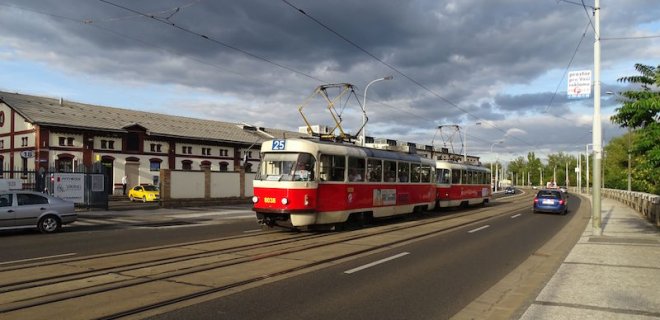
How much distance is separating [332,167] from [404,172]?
6526 millimetres

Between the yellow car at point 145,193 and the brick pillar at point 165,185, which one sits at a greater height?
the brick pillar at point 165,185

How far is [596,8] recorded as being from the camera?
16.8 metres

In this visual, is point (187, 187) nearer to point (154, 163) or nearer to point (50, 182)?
point (50, 182)

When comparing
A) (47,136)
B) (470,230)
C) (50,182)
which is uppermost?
(47,136)

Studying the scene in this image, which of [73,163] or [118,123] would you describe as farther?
[118,123]

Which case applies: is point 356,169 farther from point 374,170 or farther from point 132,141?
point 132,141

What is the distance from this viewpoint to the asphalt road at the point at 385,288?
6617mm

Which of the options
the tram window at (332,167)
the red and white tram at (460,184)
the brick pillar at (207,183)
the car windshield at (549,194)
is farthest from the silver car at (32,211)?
the car windshield at (549,194)

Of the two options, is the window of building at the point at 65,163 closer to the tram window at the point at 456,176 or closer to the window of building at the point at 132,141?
the window of building at the point at 132,141

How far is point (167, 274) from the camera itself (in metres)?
8.95

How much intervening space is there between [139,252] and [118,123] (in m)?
36.0

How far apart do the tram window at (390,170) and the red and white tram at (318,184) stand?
21cm

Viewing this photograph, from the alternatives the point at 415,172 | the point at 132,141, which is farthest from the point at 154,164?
the point at 415,172

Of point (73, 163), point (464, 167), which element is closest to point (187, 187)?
point (73, 163)
